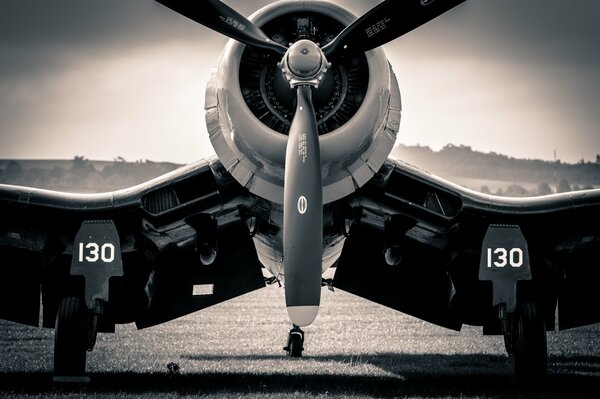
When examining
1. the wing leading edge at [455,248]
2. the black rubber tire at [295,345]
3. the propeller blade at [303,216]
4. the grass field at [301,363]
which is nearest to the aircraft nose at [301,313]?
the propeller blade at [303,216]

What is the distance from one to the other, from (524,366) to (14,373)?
20.1 ft

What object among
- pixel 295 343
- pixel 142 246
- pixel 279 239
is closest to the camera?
pixel 279 239

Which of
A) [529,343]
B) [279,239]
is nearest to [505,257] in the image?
[529,343]

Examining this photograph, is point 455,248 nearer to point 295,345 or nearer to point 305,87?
point 305,87

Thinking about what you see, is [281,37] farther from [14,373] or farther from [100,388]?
[14,373]

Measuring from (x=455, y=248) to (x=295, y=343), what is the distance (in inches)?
139

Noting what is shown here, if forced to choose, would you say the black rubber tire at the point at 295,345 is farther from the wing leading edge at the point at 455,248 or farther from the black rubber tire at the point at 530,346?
the black rubber tire at the point at 530,346

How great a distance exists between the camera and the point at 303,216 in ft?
33.7

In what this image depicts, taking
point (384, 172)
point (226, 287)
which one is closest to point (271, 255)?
point (226, 287)

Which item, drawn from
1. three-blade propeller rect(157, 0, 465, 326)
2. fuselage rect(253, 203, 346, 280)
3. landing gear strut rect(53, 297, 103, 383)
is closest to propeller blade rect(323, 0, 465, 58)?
three-blade propeller rect(157, 0, 465, 326)

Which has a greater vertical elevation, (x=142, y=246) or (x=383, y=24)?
(x=383, y=24)

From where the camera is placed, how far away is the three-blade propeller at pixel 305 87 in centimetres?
1022

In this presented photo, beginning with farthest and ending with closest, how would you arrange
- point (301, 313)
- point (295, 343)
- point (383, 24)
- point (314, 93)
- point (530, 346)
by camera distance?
1. point (295, 343)
2. point (530, 346)
3. point (314, 93)
4. point (383, 24)
5. point (301, 313)

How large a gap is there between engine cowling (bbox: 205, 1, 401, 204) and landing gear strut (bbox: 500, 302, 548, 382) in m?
2.61
